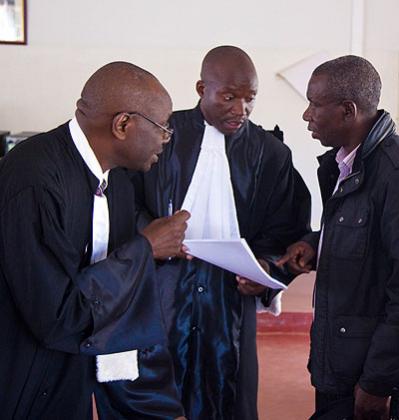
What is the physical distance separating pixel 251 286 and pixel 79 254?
0.85 m

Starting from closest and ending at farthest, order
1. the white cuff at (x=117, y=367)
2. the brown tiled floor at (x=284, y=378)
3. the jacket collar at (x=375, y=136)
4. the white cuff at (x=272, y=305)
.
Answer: the white cuff at (x=117, y=367) → the jacket collar at (x=375, y=136) → the white cuff at (x=272, y=305) → the brown tiled floor at (x=284, y=378)

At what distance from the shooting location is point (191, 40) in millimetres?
4840

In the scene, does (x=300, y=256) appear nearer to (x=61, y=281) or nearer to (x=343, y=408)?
(x=343, y=408)

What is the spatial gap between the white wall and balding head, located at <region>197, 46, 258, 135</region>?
2.36m

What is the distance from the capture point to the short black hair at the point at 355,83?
2.13 meters

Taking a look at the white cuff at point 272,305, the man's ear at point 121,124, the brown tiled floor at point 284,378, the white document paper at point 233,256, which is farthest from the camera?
the brown tiled floor at point 284,378

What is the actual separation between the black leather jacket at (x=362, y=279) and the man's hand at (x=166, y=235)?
48cm

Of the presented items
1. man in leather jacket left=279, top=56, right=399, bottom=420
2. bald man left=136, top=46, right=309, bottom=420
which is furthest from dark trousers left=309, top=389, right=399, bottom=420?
bald man left=136, top=46, right=309, bottom=420

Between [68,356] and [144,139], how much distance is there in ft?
1.83

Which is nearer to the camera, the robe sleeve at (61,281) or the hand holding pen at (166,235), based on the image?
the robe sleeve at (61,281)

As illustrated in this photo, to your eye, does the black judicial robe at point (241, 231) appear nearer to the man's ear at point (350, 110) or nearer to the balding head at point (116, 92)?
the man's ear at point (350, 110)

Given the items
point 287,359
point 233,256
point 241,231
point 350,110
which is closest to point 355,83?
point 350,110

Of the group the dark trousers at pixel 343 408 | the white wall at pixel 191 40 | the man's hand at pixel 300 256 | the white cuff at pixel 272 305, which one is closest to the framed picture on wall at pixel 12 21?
the white wall at pixel 191 40

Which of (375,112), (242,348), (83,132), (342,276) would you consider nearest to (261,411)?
(242,348)
